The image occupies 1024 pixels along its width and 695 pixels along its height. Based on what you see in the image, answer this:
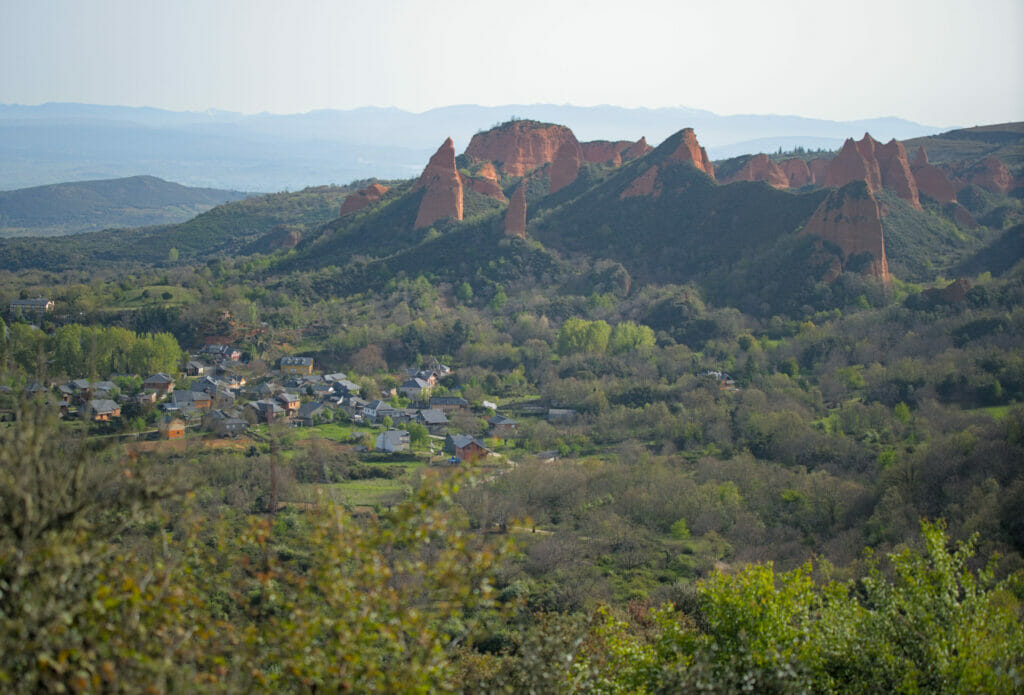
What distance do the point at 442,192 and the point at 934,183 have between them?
37407 millimetres

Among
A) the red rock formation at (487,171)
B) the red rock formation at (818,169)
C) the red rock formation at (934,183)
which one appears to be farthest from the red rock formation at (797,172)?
the red rock formation at (487,171)

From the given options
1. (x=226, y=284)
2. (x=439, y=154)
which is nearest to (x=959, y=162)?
(x=439, y=154)

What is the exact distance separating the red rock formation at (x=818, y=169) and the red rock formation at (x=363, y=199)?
37863mm

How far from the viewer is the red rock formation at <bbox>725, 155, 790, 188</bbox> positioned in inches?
2963

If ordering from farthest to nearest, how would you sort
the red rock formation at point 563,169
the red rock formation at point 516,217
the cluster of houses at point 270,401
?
1. the red rock formation at point 563,169
2. the red rock formation at point 516,217
3. the cluster of houses at point 270,401

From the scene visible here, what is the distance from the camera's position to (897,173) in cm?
6531

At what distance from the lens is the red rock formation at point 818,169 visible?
79062 millimetres

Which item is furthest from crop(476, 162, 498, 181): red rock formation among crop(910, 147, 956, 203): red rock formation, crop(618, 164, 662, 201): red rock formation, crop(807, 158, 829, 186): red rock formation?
crop(910, 147, 956, 203): red rock formation

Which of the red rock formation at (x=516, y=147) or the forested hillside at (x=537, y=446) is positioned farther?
the red rock formation at (x=516, y=147)

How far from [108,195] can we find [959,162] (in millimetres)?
127186

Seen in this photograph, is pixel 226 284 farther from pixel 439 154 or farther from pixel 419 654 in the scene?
pixel 419 654

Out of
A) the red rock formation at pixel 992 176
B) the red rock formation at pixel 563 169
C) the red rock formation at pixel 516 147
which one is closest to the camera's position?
the red rock formation at pixel 992 176

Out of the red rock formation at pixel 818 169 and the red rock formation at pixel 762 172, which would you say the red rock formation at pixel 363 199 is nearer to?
the red rock formation at pixel 762 172

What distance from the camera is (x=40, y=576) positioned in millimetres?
→ 6797
